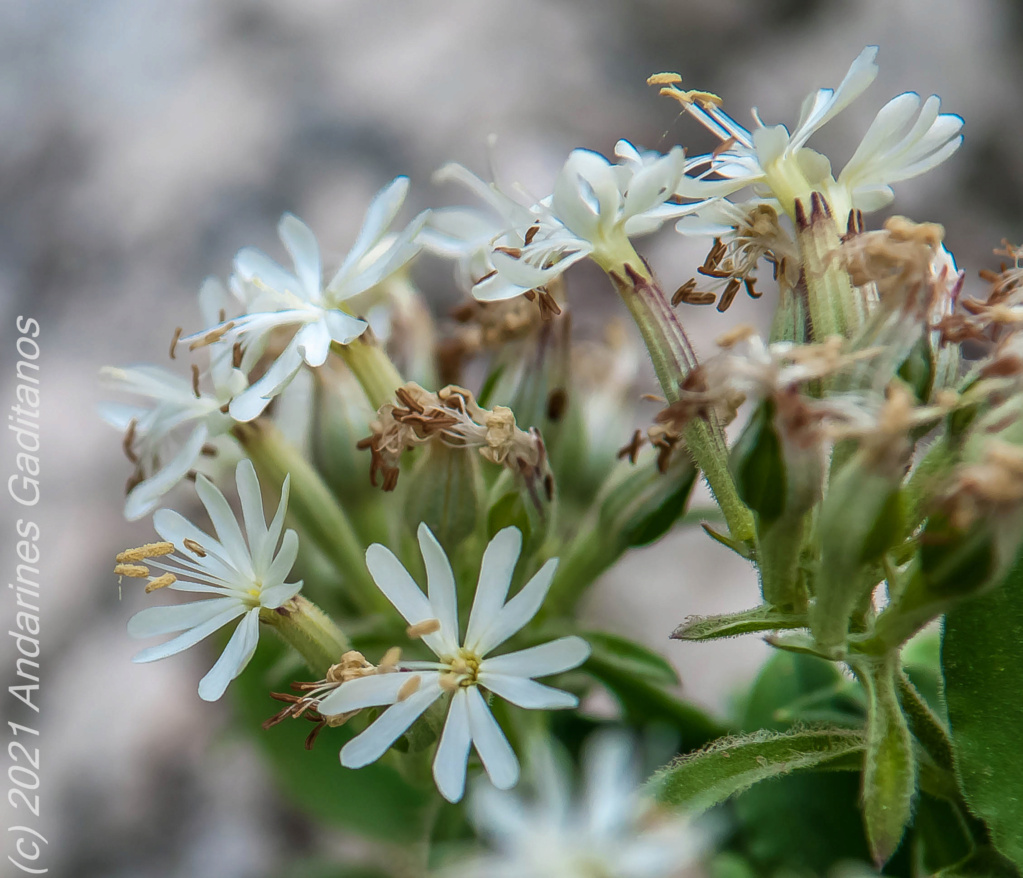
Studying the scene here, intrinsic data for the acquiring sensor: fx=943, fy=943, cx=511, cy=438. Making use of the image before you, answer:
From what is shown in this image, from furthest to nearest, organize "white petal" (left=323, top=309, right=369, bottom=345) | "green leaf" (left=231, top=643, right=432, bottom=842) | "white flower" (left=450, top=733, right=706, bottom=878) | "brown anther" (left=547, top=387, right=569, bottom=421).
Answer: "green leaf" (left=231, top=643, right=432, bottom=842) → "brown anther" (left=547, top=387, right=569, bottom=421) → "white petal" (left=323, top=309, right=369, bottom=345) → "white flower" (left=450, top=733, right=706, bottom=878)

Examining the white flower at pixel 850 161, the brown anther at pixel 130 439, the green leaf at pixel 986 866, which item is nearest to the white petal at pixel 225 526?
the brown anther at pixel 130 439

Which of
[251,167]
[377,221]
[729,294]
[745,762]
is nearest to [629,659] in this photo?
[745,762]

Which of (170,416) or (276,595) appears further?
(170,416)

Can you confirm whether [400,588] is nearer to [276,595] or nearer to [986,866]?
[276,595]

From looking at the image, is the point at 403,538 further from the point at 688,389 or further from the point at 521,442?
the point at 688,389

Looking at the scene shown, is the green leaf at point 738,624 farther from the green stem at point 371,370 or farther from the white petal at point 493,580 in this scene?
the green stem at point 371,370

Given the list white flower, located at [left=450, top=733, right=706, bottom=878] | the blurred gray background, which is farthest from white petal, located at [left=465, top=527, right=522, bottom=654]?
the blurred gray background

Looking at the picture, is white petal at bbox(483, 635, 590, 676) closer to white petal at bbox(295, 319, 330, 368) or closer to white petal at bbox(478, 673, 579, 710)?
white petal at bbox(478, 673, 579, 710)
